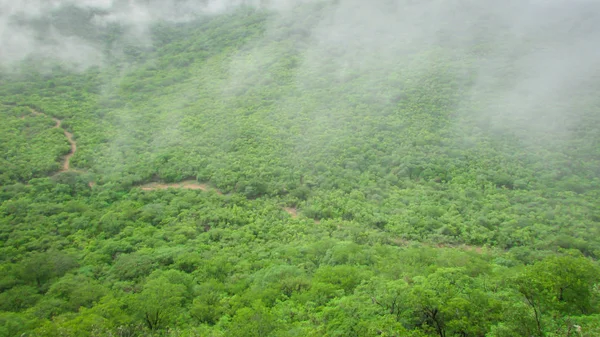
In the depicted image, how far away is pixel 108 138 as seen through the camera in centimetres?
5638

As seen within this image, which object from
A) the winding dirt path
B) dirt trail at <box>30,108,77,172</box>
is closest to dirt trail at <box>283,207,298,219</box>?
the winding dirt path

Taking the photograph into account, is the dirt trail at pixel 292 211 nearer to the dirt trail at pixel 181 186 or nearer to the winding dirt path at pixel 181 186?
the winding dirt path at pixel 181 186

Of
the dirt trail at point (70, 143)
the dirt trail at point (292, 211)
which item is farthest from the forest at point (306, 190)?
the dirt trail at point (70, 143)

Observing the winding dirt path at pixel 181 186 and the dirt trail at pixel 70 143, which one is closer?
the winding dirt path at pixel 181 186

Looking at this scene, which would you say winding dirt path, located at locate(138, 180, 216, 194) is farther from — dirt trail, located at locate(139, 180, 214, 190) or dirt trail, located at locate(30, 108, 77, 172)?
dirt trail, located at locate(30, 108, 77, 172)

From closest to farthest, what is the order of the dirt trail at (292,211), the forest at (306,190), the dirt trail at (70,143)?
the forest at (306,190) < the dirt trail at (292,211) < the dirt trail at (70,143)

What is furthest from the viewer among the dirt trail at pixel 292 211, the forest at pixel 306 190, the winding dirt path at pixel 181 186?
the winding dirt path at pixel 181 186

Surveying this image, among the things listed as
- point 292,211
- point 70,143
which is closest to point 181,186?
point 292,211

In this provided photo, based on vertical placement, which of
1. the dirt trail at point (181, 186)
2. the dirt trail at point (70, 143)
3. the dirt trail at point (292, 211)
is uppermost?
the dirt trail at point (70, 143)

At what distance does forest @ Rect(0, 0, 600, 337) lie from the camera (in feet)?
66.5

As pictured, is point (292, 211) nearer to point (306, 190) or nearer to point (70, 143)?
point (306, 190)

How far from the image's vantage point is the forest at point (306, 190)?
20266 mm

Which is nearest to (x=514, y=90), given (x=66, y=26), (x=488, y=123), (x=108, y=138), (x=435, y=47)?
(x=488, y=123)

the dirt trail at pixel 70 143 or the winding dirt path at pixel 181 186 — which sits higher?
the dirt trail at pixel 70 143
